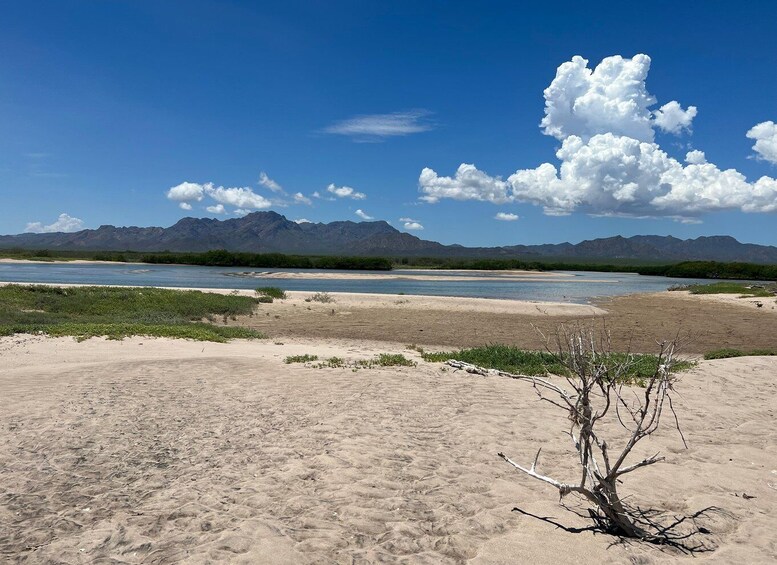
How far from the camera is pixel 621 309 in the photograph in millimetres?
33844

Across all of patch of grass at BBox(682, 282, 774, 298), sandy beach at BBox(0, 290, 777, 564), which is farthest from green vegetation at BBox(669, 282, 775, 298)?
sandy beach at BBox(0, 290, 777, 564)

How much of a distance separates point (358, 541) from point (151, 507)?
2.02 m

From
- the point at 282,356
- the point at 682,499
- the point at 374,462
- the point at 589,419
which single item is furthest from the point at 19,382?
the point at 682,499

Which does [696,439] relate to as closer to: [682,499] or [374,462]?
[682,499]

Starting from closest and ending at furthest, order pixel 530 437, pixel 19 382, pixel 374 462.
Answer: pixel 374 462, pixel 530 437, pixel 19 382

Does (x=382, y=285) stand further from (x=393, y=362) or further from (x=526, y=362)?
(x=526, y=362)

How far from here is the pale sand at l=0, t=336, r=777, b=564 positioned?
14.6ft

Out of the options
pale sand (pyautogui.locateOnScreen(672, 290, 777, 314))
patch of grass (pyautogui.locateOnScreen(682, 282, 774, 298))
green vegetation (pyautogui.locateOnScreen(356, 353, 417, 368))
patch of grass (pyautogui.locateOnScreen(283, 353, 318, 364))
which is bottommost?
pale sand (pyautogui.locateOnScreen(672, 290, 777, 314))

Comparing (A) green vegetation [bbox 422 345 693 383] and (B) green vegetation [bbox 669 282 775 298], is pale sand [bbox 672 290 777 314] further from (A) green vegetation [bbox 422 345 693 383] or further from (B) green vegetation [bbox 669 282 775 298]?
(A) green vegetation [bbox 422 345 693 383]

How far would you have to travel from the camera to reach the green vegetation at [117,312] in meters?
16.2

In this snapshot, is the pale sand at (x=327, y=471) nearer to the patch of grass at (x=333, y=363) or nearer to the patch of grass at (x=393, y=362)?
the patch of grass at (x=333, y=363)

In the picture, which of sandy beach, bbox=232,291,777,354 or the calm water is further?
the calm water

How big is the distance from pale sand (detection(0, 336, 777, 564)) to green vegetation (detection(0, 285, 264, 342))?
5608 mm

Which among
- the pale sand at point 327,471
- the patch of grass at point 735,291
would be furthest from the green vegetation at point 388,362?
the patch of grass at point 735,291
